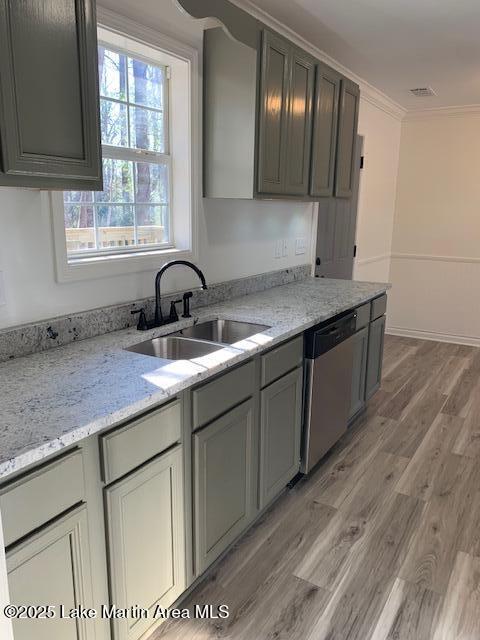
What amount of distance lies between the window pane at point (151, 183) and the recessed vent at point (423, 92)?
2.92 m

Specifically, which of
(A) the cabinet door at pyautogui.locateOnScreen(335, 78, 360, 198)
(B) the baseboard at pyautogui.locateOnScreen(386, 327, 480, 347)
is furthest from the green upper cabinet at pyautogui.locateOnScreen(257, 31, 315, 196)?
(B) the baseboard at pyautogui.locateOnScreen(386, 327, 480, 347)

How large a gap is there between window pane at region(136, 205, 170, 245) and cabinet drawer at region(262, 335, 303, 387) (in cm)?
88

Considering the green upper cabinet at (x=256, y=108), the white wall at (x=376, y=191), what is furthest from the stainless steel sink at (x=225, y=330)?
the white wall at (x=376, y=191)

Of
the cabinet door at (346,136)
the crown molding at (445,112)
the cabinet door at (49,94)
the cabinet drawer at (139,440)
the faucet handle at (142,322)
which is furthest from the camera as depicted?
the crown molding at (445,112)

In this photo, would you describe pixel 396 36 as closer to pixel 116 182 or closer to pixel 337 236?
pixel 337 236

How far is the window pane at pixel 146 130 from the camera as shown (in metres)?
2.31

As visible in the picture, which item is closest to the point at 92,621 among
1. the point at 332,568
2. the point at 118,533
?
the point at 118,533

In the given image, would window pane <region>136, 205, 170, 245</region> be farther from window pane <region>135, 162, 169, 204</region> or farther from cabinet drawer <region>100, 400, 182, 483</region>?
cabinet drawer <region>100, 400, 182, 483</region>

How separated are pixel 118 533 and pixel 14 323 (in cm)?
85

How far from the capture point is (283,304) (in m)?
2.80

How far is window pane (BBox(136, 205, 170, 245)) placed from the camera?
7.99ft

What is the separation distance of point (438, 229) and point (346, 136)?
2559 mm

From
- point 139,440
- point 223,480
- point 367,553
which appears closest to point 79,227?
point 139,440

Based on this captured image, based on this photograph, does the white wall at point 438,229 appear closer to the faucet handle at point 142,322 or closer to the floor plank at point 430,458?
the floor plank at point 430,458
